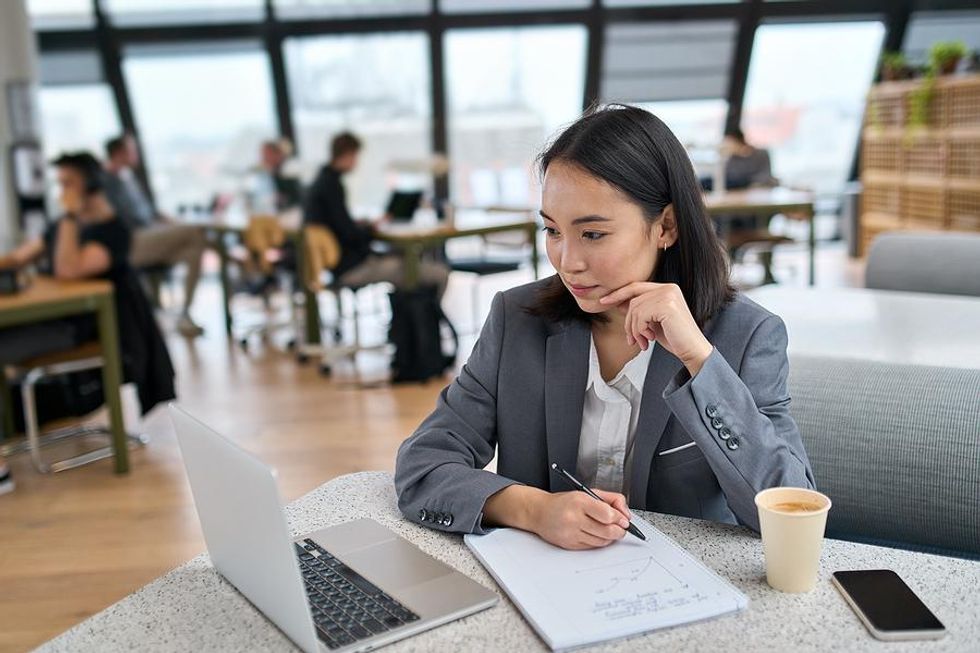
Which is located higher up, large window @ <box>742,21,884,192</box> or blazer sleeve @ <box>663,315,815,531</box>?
large window @ <box>742,21,884,192</box>

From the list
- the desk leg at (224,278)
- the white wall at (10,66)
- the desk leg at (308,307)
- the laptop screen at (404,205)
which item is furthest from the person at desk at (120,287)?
the white wall at (10,66)

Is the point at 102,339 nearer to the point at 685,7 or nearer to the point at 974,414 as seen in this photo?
the point at 974,414

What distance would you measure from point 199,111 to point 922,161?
19.8 ft

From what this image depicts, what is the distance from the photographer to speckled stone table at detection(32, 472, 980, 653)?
3.22 feet

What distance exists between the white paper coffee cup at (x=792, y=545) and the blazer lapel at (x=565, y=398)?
18.8 inches

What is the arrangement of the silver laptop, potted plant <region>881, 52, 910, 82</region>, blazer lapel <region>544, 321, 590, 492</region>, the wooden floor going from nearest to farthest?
the silver laptop → blazer lapel <region>544, 321, 590, 492</region> → the wooden floor → potted plant <region>881, 52, 910, 82</region>

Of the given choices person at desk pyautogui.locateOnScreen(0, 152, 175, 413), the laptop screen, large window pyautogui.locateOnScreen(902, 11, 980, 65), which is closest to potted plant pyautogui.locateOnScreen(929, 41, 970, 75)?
large window pyautogui.locateOnScreen(902, 11, 980, 65)

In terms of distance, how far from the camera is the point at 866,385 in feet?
5.74

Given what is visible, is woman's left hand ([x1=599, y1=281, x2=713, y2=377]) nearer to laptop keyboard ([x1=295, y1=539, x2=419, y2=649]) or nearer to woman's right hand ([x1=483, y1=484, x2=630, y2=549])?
woman's right hand ([x1=483, y1=484, x2=630, y2=549])

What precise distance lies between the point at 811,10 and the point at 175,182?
5.88 metres

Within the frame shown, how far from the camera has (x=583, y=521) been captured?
120cm

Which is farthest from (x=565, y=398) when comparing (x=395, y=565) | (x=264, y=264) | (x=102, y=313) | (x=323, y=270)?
(x=264, y=264)

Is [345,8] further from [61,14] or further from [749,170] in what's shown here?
[749,170]

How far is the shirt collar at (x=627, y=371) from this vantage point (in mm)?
1560
